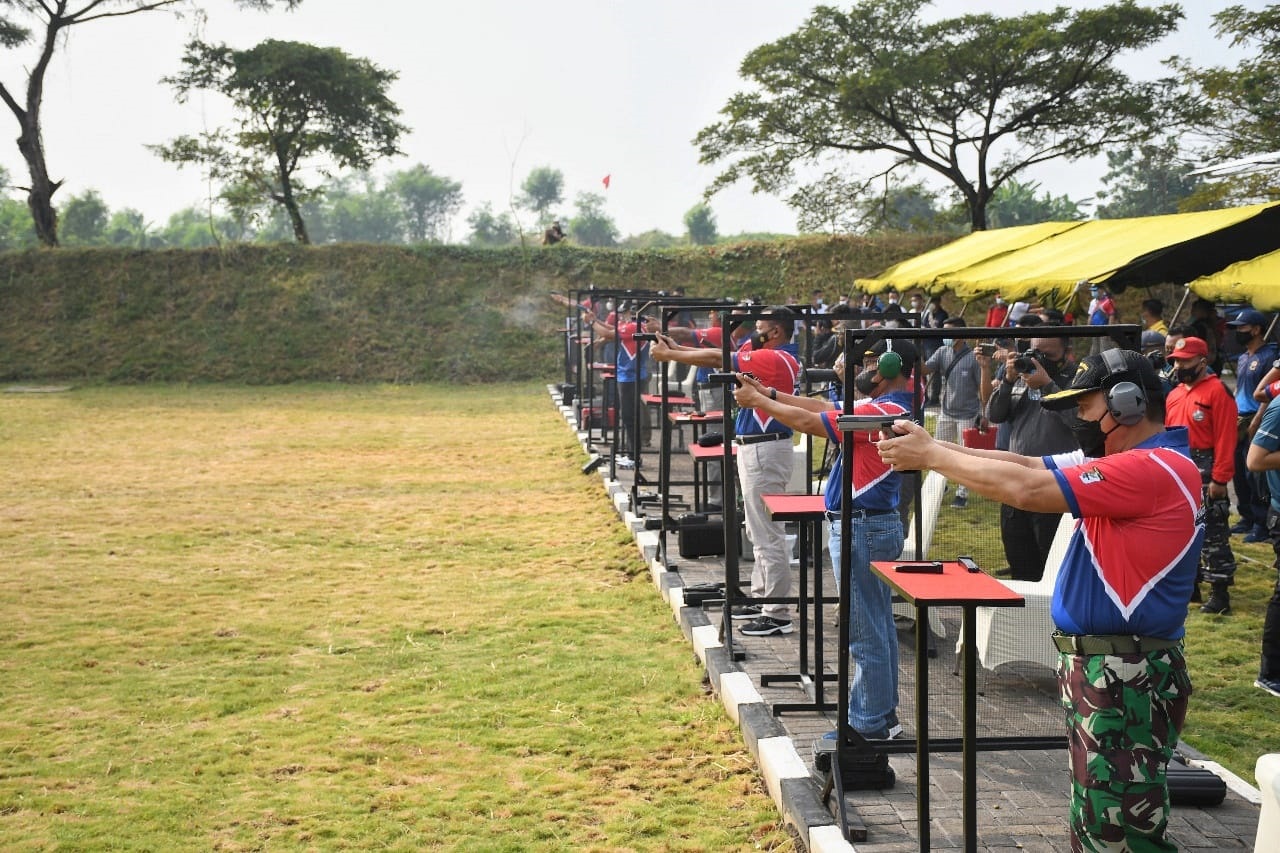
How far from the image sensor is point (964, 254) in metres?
15.0

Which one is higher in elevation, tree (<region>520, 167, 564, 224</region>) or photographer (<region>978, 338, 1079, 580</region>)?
tree (<region>520, 167, 564, 224</region>)

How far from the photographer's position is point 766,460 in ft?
23.9

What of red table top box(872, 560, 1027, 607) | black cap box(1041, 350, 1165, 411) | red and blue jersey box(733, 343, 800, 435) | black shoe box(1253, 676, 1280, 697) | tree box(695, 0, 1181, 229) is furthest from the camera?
tree box(695, 0, 1181, 229)

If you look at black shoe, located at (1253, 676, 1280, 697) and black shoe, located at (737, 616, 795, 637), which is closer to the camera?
black shoe, located at (1253, 676, 1280, 697)

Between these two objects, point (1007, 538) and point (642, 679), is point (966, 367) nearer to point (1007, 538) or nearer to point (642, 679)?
point (1007, 538)

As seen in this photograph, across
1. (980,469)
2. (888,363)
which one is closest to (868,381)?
(888,363)

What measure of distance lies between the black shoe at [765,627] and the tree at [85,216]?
276 feet

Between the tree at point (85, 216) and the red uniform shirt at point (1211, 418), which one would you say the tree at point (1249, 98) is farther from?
the tree at point (85, 216)

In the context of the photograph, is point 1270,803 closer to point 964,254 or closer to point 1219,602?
point 1219,602

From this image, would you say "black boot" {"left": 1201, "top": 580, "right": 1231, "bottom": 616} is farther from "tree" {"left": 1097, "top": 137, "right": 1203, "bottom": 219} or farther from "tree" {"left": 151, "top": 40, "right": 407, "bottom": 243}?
"tree" {"left": 1097, "top": 137, "right": 1203, "bottom": 219}

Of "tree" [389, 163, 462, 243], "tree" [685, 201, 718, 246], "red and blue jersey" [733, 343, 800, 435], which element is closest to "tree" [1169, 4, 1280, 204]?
"red and blue jersey" [733, 343, 800, 435]

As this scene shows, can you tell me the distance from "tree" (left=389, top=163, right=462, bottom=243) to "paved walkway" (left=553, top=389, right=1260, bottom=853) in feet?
329

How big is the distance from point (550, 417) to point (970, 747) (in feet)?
54.2

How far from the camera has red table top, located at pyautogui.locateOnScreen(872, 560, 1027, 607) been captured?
3.46 meters
